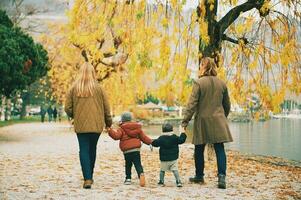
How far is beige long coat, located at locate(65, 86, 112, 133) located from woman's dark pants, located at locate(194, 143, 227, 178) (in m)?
1.16

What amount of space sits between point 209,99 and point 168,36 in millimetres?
2014

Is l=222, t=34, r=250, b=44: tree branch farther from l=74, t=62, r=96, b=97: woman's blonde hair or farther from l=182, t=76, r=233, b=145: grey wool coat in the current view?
l=74, t=62, r=96, b=97: woman's blonde hair

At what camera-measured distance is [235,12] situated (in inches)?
373

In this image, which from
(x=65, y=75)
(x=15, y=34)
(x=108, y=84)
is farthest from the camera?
(x=65, y=75)

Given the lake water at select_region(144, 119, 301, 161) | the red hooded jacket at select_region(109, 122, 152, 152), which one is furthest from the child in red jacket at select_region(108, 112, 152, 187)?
the lake water at select_region(144, 119, 301, 161)

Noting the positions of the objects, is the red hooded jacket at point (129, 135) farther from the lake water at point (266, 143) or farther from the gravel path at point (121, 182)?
the lake water at point (266, 143)

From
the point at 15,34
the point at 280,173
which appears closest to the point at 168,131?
the point at 280,173

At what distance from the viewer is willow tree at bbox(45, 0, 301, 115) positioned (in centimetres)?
804

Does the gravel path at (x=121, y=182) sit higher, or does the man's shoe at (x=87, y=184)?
the man's shoe at (x=87, y=184)

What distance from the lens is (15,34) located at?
16.2 m

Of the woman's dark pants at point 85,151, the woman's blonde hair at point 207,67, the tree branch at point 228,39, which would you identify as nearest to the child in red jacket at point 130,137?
Result: the woman's dark pants at point 85,151

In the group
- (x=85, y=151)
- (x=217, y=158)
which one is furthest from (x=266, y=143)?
(x=85, y=151)

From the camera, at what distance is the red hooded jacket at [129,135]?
645cm

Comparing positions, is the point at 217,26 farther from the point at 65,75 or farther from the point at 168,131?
the point at 65,75
